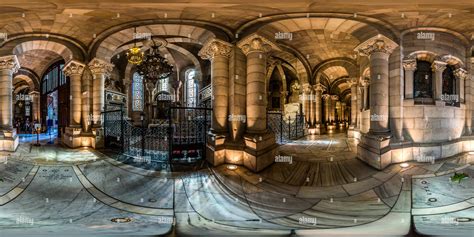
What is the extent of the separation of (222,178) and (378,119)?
3.54ft

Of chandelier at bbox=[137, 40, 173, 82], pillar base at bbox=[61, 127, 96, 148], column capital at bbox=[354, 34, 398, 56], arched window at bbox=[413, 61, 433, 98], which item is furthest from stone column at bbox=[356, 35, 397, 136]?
chandelier at bbox=[137, 40, 173, 82]

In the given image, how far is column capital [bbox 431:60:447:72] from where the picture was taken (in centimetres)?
173

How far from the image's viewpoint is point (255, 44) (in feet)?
4.79

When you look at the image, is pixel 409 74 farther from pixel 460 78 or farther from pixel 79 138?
pixel 79 138

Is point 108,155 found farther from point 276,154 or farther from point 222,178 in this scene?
point 276,154

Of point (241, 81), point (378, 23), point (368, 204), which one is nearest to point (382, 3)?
point (378, 23)

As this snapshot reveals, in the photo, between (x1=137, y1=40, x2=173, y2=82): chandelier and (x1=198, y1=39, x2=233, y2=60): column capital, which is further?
(x1=137, y1=40, x2=173, y2=82): chandelier

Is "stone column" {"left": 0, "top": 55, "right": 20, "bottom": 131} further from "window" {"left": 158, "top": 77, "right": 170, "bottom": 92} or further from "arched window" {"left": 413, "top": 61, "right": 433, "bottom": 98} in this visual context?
"arched window" {"left": 413, "top": 61, "right": 433, "bottom": 98}

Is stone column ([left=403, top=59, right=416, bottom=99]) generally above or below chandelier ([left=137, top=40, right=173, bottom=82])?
below

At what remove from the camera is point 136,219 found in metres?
1.28

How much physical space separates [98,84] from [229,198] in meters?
1.12

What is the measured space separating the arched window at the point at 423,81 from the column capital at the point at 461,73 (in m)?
0.17

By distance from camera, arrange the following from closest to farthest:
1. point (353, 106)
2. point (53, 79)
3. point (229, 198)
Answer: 1. point (229, 198)
2. point (53, 79)
3. point (353, 106)

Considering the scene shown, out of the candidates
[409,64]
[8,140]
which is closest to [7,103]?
[8,140]
